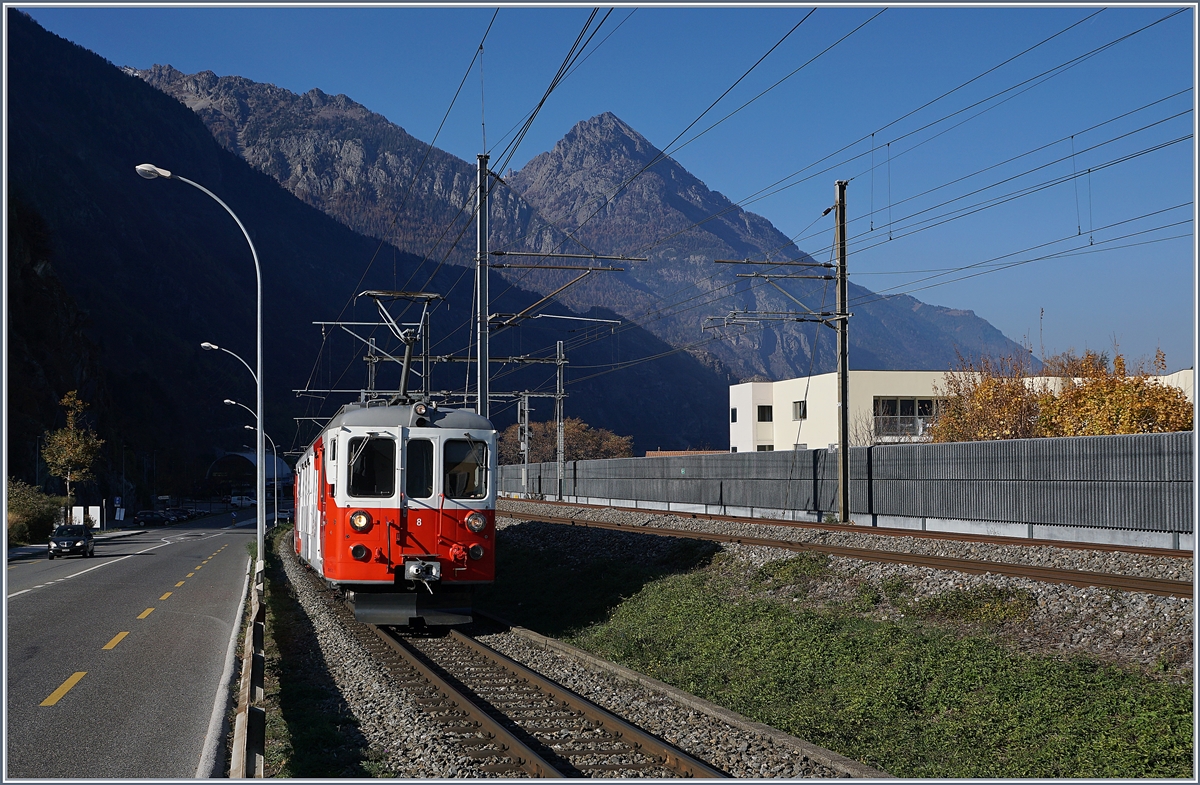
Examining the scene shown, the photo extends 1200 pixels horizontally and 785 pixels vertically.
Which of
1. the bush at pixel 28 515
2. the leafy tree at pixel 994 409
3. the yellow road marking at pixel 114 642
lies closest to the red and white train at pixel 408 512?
the yellow road marking at pixel 114 642

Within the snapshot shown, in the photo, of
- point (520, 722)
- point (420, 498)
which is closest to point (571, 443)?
point (420, 498)

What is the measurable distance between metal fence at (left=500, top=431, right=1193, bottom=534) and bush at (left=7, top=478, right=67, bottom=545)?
110 ft

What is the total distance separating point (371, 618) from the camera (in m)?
14.8

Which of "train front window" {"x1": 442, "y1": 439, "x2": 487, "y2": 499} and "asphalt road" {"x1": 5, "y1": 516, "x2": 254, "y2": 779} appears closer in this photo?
"asphalt road" {"x1": 5, "y1": 516, "x2": 254, "y2": 779}

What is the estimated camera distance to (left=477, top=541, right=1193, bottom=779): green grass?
26.2 ft

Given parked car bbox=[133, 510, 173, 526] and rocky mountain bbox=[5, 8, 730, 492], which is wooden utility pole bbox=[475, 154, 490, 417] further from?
parked car bbox=[133, 510, 173, 526]

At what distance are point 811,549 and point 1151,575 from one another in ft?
18.6

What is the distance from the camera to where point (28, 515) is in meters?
50.9

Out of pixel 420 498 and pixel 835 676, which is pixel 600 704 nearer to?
pixel 835 676

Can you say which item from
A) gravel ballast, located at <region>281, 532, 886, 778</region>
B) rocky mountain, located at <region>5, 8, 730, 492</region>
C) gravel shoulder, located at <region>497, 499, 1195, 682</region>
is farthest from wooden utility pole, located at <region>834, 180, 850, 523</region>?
rocky mountain, located at <region>5, 8, 730, 492</region>

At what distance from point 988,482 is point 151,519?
75.2 metres

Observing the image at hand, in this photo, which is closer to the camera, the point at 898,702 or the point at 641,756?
the point at 641,756

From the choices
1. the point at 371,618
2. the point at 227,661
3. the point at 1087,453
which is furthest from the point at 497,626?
the point at 1087,453

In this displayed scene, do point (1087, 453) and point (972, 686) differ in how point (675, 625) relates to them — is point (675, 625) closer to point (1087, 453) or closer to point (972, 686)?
point (972, 686)
